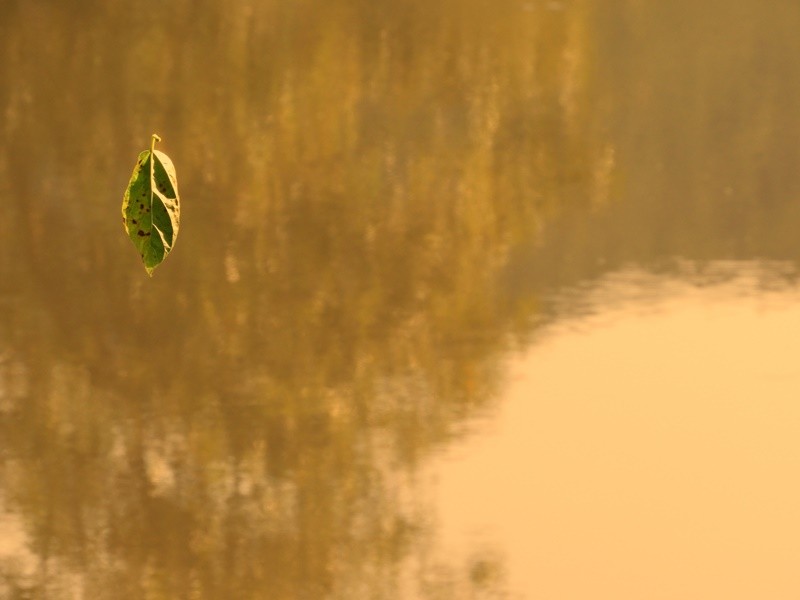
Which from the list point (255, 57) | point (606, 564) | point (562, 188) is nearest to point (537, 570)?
point (606, 564)

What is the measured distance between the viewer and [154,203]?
0.60 meters

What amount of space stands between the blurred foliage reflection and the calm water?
0.01m

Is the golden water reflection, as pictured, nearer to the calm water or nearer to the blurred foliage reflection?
the calm water

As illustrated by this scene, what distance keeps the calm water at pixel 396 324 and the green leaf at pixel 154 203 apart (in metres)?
2.82

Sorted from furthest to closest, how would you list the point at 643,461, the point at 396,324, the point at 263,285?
1. the point at 263,285
2. the point at 396,324
3. the point at 643,461

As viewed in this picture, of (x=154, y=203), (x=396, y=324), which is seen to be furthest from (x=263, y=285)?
(x=154, y=203)

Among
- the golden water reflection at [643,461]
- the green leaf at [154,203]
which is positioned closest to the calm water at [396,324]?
the golden water reflection at [643,461]

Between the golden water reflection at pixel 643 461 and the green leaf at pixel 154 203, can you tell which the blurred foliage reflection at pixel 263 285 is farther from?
the green leaf at pixel 154 203

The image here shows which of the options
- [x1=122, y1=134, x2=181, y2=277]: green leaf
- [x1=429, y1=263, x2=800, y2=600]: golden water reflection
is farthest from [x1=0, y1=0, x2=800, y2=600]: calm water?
[x1=122, y1=134, x2=181, y2=277]: green leaf

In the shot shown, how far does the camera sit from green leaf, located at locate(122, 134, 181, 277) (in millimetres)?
598

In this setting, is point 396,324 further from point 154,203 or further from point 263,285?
point 154,203

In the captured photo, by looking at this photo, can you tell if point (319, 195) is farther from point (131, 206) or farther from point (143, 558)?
point (131, 206)

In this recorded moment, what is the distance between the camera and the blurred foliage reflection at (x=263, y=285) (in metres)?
3.56

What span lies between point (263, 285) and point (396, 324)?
450 millimetres
